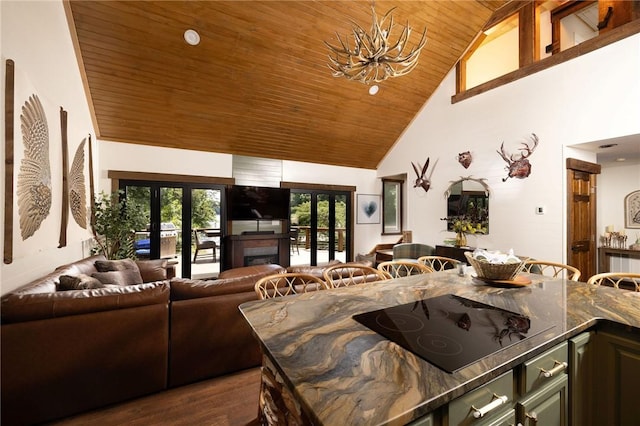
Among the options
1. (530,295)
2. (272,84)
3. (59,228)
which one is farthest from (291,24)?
(530,295)

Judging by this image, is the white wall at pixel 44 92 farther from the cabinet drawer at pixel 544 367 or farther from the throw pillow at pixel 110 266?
the cabinet drawer at pixel 544 367

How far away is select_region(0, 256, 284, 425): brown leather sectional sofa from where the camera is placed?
65.7 inches

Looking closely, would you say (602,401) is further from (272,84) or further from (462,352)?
(272,84)

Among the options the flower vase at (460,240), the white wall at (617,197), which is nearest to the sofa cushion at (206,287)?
the flower vase at (460,240)

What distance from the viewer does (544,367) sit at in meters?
1.02

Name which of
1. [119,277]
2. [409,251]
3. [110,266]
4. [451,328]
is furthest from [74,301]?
[409,251]

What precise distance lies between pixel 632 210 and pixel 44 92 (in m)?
8.05

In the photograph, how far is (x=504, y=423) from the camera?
0.91m

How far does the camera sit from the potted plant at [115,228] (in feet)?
13.0

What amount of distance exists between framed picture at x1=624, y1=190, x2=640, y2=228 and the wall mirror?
2287 mm

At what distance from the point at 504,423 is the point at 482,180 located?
4.50 meters

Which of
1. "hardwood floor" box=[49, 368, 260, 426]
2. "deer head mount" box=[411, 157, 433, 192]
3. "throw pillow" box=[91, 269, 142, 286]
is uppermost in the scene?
"deer head mount" box=[411, 157, 433, 192]

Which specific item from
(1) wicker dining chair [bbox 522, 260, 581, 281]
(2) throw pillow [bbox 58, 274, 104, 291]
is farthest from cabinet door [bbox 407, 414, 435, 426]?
(2) throw pillow [bbox 58, 274, 104, 291]

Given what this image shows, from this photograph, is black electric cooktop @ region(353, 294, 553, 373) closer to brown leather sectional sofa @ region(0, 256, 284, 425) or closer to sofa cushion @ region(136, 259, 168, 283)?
brown leather sectional sofa @ region(0, 256, 284, 425)
